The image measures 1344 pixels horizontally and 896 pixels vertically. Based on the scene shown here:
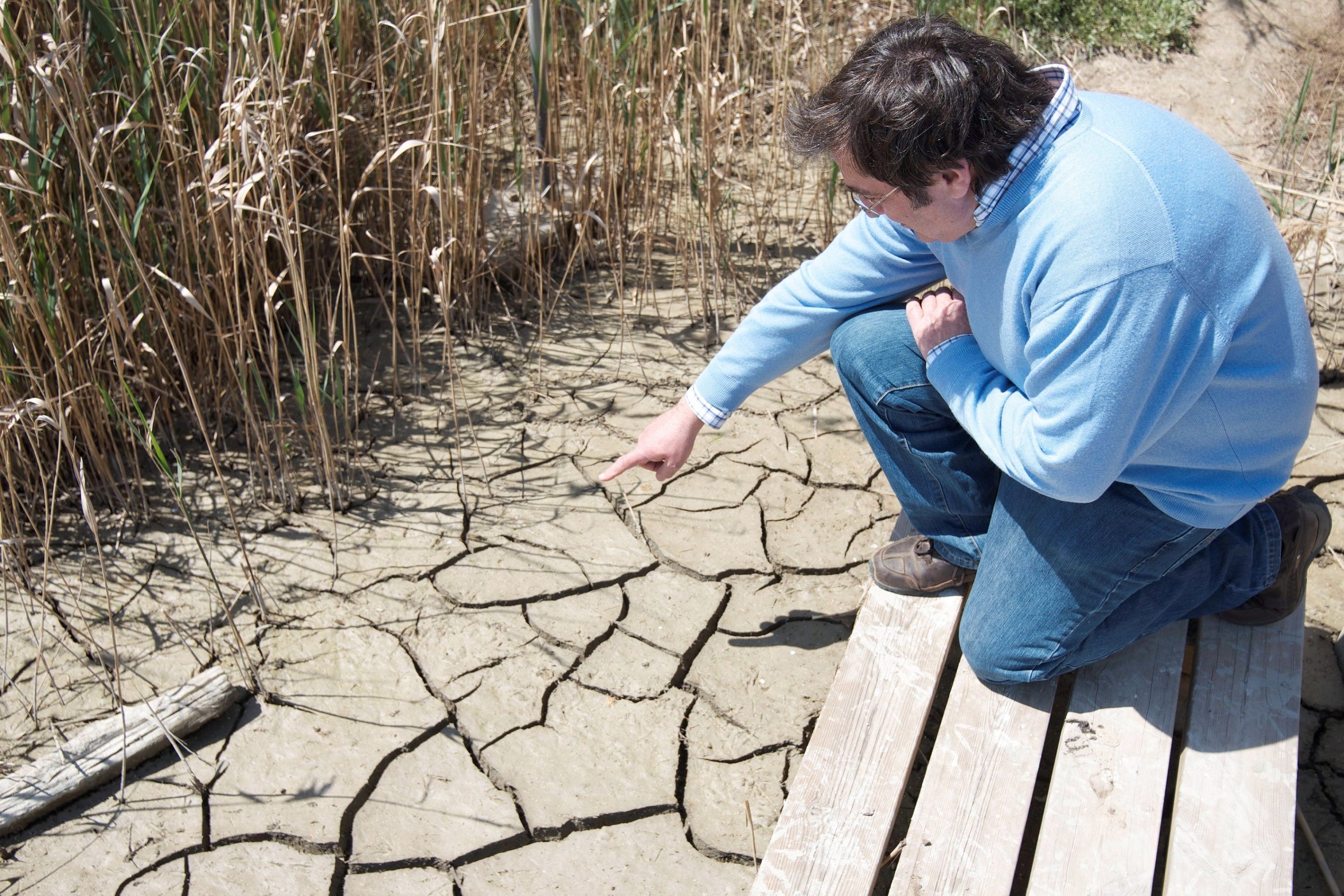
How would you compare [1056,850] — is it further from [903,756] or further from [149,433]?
[149,433]

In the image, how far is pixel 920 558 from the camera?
2203 millimetres

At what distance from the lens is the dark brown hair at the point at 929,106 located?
153 centimetres

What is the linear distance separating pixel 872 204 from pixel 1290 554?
1058 millimetres

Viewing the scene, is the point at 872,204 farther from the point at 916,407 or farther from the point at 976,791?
the point at 976,791

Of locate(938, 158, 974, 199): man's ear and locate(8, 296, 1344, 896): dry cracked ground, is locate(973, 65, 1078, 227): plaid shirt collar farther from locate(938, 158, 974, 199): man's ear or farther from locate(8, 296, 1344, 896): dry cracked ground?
locate(8, 296, 1344, 896): dry cracked ground

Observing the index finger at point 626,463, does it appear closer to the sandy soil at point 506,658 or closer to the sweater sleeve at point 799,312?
the sweater sleeve at point 799,312

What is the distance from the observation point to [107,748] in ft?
6.88

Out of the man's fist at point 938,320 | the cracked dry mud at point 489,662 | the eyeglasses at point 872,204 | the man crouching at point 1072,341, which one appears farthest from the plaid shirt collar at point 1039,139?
the cracked dry mud at point 489,662

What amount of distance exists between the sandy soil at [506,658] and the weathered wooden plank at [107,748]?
44 mm

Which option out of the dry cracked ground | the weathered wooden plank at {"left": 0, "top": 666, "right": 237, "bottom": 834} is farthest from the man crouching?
the weathered wooden plank at {"left": 0, "top": 666, "right": 237, "bottom": 834}

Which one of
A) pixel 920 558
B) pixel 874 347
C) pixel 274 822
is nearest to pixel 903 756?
pixel 920 558

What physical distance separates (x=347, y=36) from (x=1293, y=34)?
13.4 ft

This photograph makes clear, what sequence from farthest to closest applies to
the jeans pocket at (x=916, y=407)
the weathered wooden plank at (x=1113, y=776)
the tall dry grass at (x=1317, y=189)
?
the tall dry grass at (x=1317, y=189), the jeans pocket at (x=916, y=407), the weathered wooden plank at (x=1113, y=776)

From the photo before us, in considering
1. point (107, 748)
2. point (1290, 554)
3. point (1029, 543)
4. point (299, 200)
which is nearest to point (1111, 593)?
point (1029, 543)
